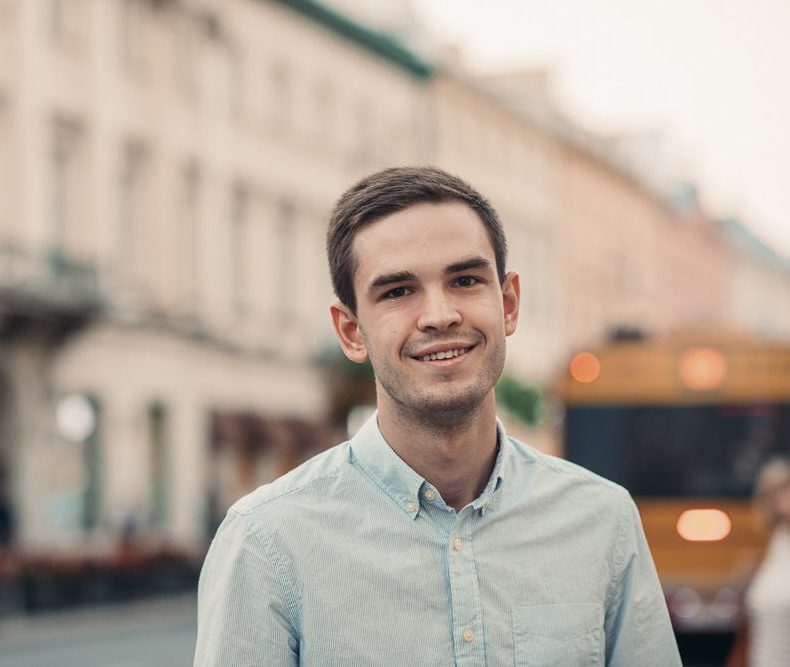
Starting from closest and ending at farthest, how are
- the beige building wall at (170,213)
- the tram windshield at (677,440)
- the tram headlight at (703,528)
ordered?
the tram headlight at (703,528)
the tram windshield at (677,440)
the beige building wall at (170,213)

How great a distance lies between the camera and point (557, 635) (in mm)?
3168

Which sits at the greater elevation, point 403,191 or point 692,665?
point 403,191

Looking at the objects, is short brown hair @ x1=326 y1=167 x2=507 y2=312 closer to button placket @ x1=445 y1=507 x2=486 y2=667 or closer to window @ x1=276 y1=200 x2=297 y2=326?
button placket @ x1=445 y1=507 x2=486 y2=667

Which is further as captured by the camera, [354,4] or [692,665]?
[354,4]

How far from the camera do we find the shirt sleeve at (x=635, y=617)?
3.28 meters

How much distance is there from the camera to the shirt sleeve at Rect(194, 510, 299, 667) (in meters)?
3.09

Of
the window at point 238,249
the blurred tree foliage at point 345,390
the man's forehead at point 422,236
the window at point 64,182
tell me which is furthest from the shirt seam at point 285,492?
the blurred tree foliage at point 345,390

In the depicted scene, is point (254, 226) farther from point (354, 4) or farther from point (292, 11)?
point (354, 4)

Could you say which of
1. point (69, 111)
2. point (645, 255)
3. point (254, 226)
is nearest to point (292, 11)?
point (254, 226)

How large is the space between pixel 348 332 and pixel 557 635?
68 cm

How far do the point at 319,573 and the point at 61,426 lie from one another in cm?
3477

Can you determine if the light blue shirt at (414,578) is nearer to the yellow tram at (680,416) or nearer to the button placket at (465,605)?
the button placket at (465,605)

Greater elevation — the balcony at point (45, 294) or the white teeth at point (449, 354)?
the balcony at point (45, 294)

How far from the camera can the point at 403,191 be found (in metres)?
3.23
